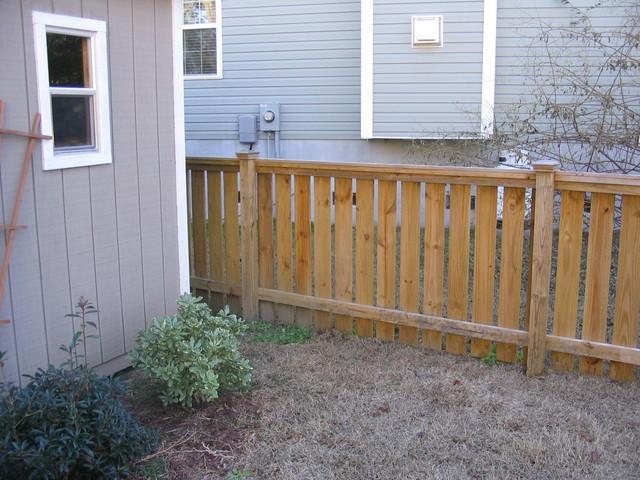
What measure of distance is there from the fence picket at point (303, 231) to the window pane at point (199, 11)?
18.9 feet

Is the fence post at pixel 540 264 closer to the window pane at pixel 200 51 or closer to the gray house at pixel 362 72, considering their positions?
the gray house at pixel 362 72

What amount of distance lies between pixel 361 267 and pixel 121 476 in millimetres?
2428

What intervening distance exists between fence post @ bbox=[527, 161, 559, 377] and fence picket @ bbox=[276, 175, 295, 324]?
1.90m

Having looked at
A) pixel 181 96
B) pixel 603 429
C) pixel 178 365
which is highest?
pixel 181 96

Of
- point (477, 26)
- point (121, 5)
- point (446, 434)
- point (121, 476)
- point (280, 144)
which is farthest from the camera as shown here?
point (280, 144)

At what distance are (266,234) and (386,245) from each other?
1059mm

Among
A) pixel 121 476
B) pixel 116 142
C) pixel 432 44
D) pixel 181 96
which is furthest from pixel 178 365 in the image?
pixel 432 44

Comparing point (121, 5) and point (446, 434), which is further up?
point (121, 5)

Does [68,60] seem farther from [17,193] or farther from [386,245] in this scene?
[386,245]

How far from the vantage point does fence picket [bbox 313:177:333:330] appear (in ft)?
16.9

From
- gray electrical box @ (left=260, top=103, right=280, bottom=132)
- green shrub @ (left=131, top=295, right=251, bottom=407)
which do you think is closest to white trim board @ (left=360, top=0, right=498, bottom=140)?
gray electrical box @ (left=260, top=103, right=280, bottom=132)

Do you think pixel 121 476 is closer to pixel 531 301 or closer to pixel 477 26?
pixel 531 301

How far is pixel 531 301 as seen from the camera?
435cm

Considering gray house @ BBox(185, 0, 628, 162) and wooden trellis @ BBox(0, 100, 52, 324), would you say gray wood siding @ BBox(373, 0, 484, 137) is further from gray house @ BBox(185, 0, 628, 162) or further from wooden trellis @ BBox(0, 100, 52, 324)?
wooden trellis @ BBox(0, 100, 52, 324)
